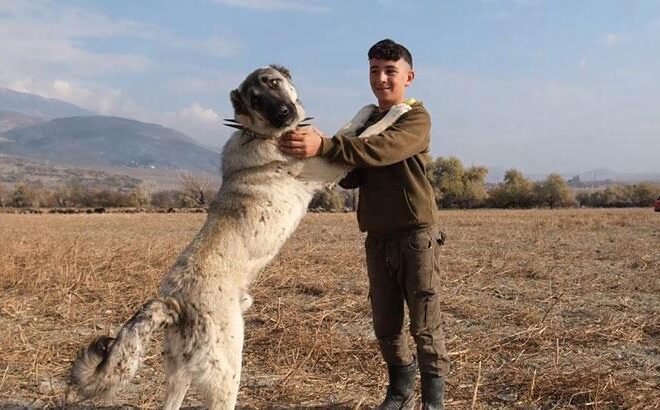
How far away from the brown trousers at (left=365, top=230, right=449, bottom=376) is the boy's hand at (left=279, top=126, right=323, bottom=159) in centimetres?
95

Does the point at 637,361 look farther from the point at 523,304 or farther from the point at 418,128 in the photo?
the point at 418,128

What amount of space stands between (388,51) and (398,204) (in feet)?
3.97

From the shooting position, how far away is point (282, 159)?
460 cm

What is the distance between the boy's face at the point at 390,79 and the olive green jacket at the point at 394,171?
0.20m

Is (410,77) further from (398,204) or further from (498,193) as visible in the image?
(498,193)

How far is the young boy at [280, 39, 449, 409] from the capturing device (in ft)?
14.2

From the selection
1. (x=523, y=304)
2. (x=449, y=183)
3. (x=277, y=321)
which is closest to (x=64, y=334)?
(x=277, y=321)

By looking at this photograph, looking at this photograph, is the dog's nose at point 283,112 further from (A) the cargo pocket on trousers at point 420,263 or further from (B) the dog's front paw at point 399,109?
(A) the cargo pocket on trousers at point 420,263

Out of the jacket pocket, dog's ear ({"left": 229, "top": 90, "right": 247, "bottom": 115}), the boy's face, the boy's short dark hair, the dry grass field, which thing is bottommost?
the dry grass field

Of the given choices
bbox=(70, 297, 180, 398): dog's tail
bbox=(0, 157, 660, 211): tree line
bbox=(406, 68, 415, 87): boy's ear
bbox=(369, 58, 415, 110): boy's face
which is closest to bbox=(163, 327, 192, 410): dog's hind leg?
bbox=(70, 297, 180, 398): dog's tail

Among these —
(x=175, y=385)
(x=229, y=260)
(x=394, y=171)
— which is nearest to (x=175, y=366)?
(x=175, y=385)

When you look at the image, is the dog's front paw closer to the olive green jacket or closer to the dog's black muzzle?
the olive green jacket

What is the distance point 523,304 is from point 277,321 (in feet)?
12.9

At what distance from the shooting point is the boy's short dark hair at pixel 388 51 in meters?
4.45
